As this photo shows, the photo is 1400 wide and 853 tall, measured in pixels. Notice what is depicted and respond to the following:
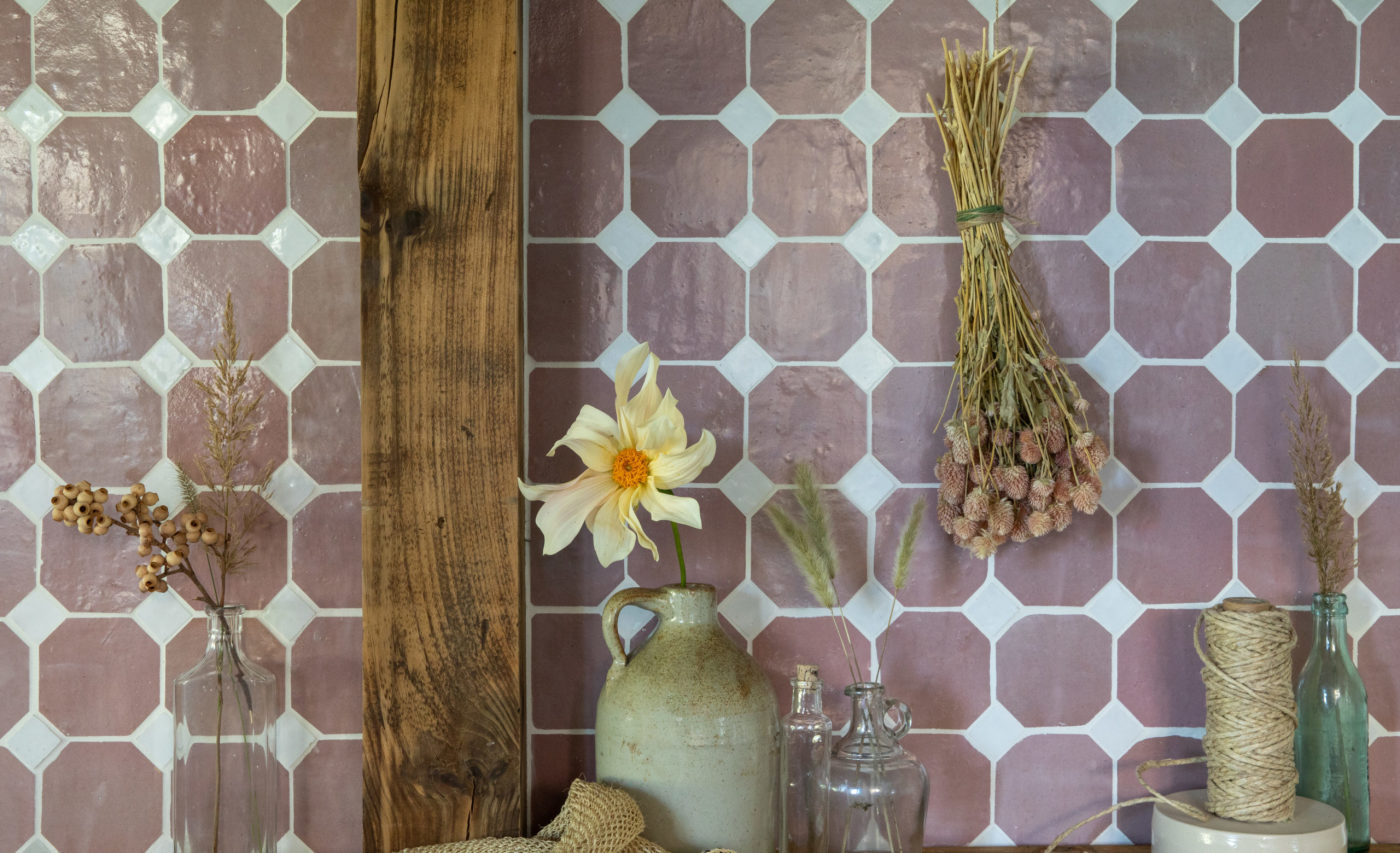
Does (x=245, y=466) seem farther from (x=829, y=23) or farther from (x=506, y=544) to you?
(x=829, y=23)

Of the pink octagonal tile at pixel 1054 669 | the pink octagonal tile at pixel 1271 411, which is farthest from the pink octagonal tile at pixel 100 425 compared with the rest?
the pink octagonal tile at pixel 1271 411

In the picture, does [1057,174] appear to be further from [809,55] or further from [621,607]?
[621,607]

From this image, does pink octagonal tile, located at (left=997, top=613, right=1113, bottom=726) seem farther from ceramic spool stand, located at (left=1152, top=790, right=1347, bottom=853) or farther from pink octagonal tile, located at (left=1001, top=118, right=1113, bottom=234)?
pink octagonal tile, located at (left=1001, top=118, right=1113, bottom=234)

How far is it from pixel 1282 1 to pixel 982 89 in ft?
1.29

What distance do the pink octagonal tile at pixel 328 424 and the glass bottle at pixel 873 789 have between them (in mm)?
622

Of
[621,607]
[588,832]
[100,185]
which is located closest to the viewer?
[588,832]

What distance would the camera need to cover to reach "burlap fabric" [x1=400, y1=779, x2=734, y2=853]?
0.90m

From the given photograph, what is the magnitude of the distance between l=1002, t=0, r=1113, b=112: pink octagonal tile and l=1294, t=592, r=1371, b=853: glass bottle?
63 centimetres

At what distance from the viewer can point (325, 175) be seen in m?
1.12

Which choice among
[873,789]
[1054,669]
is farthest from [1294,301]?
[873,789]

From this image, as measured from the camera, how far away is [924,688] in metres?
1.13

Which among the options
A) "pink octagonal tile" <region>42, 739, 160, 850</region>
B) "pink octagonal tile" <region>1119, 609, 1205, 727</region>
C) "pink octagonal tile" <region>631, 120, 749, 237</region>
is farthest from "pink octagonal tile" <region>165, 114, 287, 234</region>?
"pink octagonal tile" <region>1119, 609, 1205, 727</region>

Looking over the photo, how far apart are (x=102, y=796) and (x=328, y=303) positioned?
63 centimetres

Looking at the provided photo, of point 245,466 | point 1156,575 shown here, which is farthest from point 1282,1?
point 245,466
